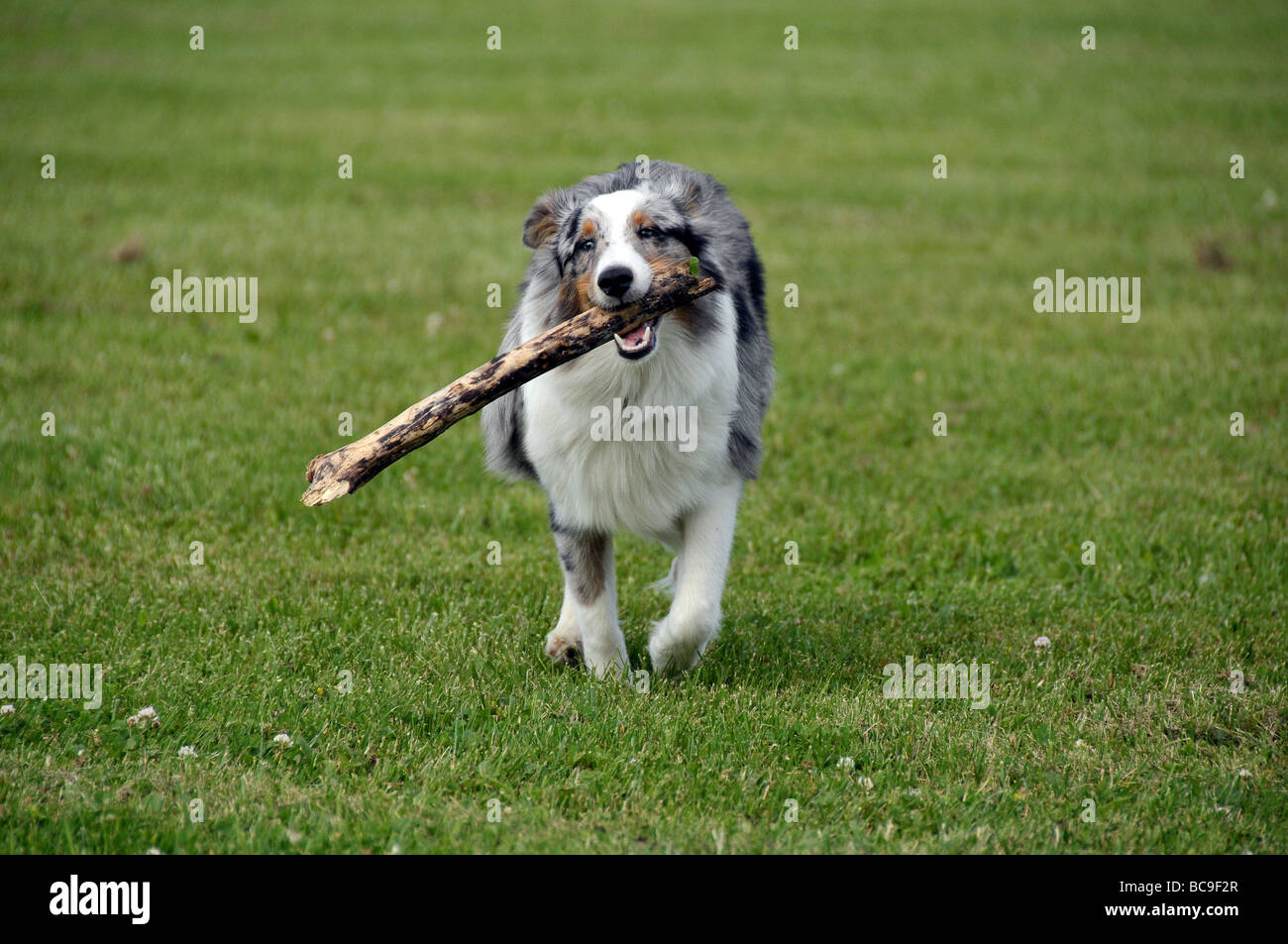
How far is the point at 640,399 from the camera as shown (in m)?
5.10

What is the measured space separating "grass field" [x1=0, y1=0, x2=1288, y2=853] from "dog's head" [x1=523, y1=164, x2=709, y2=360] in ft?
5.48

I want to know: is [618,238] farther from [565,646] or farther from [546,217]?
[565,646]

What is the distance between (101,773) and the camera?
4.46 meters

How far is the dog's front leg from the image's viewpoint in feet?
18.0

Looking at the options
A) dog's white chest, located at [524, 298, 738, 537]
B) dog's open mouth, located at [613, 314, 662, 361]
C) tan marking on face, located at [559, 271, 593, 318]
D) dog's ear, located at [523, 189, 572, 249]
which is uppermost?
dog's ear, located at [523, 189, 572, 249]

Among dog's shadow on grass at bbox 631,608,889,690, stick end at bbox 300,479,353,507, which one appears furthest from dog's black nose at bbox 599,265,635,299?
dog's shadow on grass at bbox 631,608,889,690

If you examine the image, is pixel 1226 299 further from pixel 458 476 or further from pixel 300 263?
pixel 300 263

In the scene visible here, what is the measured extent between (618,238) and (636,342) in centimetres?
41

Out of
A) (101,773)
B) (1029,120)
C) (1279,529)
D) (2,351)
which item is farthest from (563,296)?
(1029,120)

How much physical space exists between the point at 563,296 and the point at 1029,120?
1586 cm

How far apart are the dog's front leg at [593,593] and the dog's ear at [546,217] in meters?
1.27
